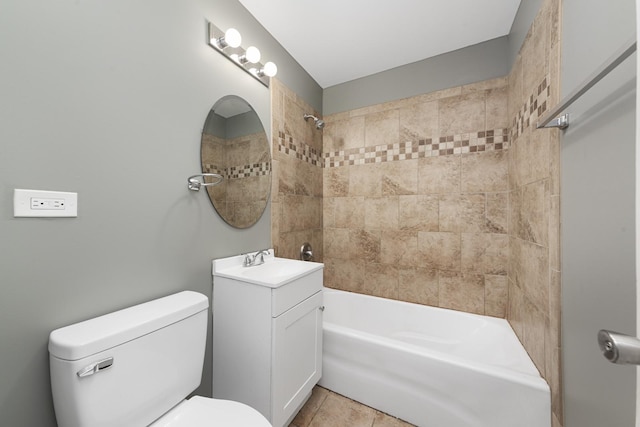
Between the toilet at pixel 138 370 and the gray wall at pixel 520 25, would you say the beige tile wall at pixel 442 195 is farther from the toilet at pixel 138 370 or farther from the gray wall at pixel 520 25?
the toilet at pixel 138 370

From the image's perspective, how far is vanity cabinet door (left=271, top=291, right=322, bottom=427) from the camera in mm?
1148

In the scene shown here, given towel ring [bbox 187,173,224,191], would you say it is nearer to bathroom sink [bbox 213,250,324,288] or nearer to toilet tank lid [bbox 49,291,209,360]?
bathroom sink [bbox 213,250,324,288]

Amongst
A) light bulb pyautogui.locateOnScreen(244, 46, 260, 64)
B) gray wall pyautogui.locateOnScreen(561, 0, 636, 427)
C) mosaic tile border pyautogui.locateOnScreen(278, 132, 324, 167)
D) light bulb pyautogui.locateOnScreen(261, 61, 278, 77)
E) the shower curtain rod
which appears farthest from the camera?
mosaic tile border pyautogui.locateOnScreen(278, 132, 324, 167)

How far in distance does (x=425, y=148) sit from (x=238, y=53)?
1.60m

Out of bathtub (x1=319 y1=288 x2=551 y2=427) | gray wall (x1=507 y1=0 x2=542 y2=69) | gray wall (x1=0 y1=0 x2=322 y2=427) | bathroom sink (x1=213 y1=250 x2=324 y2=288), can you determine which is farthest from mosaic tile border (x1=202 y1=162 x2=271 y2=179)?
gray wall (x1=507 y1=0 x2=542 y2=69)

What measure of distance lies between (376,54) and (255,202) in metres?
1.61

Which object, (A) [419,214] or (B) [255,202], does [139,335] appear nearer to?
(B) [255,202]

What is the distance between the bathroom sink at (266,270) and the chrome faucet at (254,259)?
24 mm

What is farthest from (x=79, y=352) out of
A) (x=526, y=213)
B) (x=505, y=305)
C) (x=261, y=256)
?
(x=505, y=305)

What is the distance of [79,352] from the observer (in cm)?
→ 69

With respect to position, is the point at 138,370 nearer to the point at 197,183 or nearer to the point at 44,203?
the point at 44,203

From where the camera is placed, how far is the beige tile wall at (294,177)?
6.06 feet

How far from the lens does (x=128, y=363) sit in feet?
2.59

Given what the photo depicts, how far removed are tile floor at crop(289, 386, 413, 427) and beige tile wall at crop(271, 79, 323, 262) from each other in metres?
1.02
